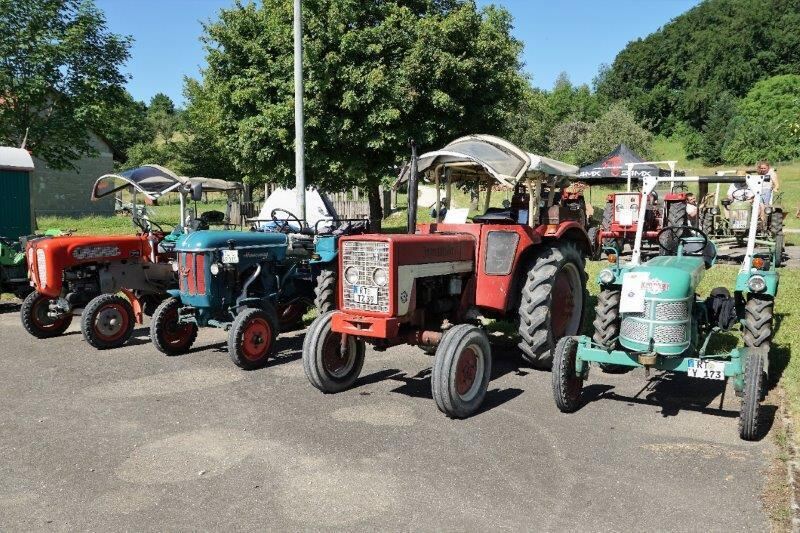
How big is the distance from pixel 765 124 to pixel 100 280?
56.2m

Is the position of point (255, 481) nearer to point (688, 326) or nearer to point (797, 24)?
point (688, 326)

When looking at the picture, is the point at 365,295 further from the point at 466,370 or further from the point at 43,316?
the point at 43,316

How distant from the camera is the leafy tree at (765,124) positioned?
4836 centimetres

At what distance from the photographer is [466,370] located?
513cm

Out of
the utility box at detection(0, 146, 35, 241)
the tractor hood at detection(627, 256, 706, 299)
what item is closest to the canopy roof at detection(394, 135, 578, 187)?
the tractor hood at detection(627, 256, 706, 299)

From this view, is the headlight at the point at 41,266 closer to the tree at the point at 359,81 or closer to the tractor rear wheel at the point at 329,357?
the tractor rear wheel at the point at 329,357

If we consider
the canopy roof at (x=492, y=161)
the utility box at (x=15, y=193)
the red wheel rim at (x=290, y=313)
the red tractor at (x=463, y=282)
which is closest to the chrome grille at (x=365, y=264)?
the red tractor at (x=463, y=282)

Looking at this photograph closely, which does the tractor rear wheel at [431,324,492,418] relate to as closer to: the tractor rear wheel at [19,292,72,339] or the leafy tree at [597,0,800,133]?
the tractor rear wheel at [19,292,72,339]

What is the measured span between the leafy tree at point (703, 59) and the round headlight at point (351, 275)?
217 feet

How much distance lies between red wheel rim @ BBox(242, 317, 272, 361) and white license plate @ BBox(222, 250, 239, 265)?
2.28ft

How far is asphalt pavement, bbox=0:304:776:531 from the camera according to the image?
3488 millimetres

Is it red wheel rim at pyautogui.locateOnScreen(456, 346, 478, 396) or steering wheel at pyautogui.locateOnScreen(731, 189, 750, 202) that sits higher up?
steering wheel at pyautogui.locateOnScreen(731, 189, 750, 202)

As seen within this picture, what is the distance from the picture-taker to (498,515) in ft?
11.4

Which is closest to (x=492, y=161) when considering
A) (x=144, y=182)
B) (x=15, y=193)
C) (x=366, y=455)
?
(x=366, y=455)
